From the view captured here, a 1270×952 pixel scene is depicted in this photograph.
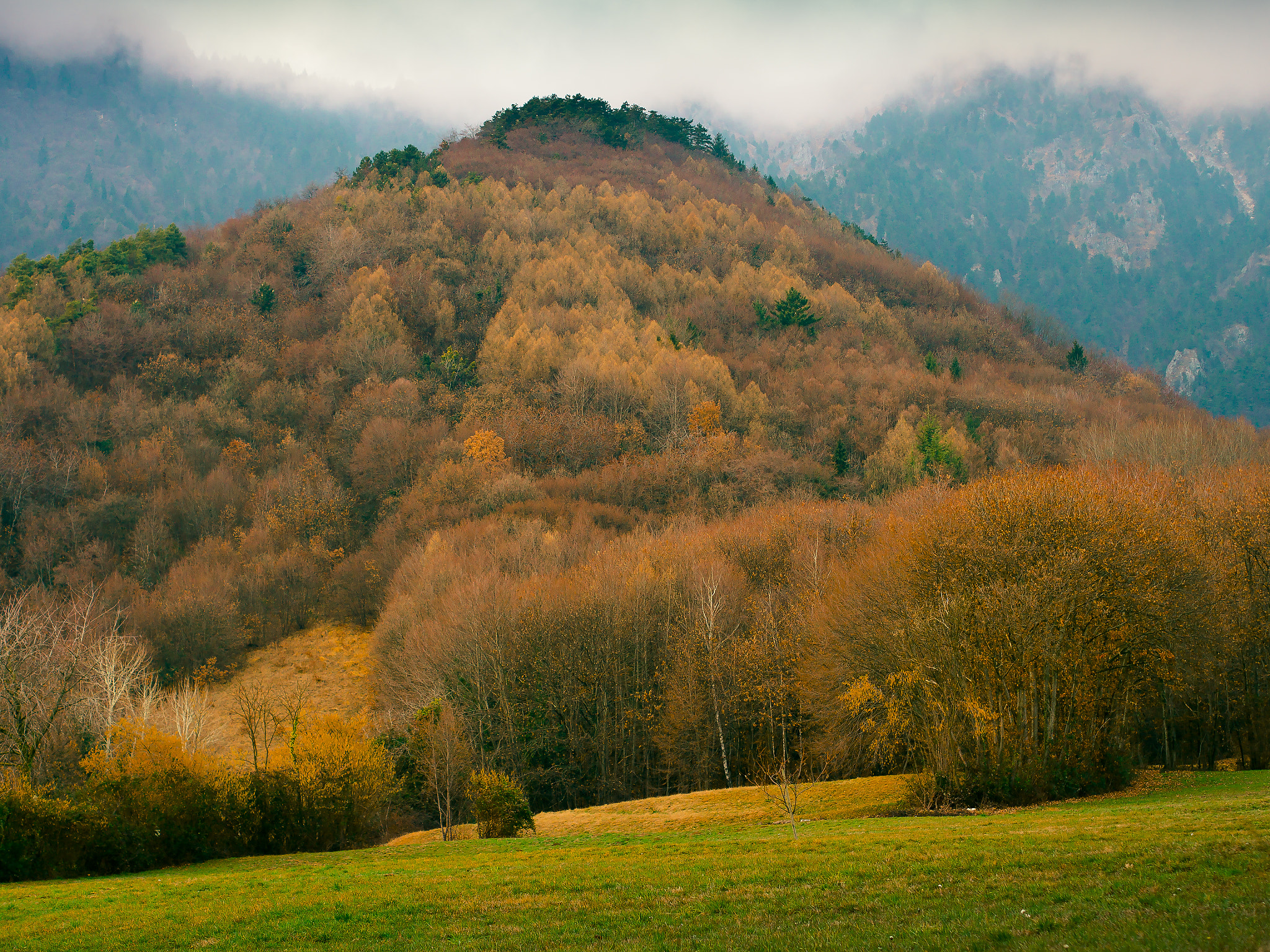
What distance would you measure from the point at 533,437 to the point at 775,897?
74470 mm

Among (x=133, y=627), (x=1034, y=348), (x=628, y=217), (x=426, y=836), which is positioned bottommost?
(x=426, y=836)

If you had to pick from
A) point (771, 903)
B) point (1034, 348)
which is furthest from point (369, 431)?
point (1034, 348)

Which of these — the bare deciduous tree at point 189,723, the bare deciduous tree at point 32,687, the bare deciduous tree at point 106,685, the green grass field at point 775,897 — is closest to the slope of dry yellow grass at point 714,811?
the green grass field at point 775,897

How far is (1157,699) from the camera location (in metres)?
32.7

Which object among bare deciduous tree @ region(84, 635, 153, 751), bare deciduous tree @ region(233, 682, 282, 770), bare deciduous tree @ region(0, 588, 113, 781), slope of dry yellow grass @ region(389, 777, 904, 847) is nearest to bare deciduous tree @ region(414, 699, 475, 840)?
slope of dry yellow grass @ region(389, 777, 904, 847)

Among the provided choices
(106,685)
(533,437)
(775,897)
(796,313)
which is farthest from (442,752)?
(796,313)

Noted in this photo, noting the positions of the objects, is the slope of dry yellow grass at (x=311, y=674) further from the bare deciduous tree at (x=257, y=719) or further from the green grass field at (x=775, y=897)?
the green grass field at (x=775, y=897)

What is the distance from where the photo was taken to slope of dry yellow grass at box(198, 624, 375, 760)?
2265 inches

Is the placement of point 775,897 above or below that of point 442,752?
above

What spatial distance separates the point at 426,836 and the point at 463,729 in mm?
7835

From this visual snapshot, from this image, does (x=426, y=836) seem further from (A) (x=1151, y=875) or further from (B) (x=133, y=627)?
(B) (x=133, y=627)

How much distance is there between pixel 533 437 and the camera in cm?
8544

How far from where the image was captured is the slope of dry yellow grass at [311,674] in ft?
189

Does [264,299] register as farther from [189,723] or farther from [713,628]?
→ [713,628]
